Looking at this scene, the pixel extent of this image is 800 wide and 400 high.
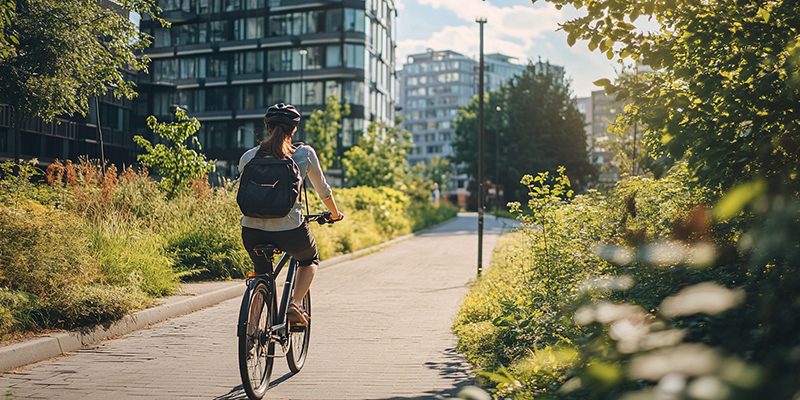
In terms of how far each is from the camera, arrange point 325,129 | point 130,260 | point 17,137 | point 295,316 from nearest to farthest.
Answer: point 295,316 < point 130,260 < point 17,137 < point 325,129

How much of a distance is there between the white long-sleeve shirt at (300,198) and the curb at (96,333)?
2556 millimetres

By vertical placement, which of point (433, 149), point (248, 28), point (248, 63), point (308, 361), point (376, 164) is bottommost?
point (308, 361)

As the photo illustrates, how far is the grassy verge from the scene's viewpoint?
661 cm

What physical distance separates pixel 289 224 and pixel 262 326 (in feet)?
2.46

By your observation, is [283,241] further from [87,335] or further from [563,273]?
[563,273]

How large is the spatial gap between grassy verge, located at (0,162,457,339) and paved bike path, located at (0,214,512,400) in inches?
23.9

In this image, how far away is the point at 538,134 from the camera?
6222 cm

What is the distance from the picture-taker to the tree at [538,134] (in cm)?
6119

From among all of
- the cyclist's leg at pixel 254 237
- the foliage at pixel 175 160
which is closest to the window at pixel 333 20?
the foliage at pixel 175 160

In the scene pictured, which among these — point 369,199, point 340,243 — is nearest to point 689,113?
point 340,243

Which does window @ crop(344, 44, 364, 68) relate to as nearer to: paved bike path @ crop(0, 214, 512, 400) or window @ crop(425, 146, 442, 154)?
paved bike path @ crop(0, 214, 512, 400)

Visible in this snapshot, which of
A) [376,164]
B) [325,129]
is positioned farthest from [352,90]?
[376,164]

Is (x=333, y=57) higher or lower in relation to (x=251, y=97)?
higher

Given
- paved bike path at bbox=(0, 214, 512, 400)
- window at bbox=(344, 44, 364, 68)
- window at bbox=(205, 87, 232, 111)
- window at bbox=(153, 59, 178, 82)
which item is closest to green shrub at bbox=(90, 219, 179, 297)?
paved bike path at bbox=(0, 214, 512, 400)
